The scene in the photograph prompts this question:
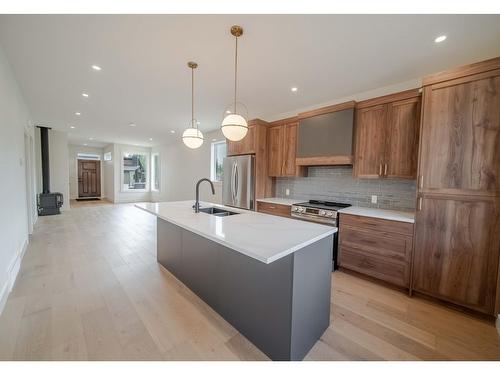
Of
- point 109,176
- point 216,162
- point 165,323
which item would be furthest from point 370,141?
point 109,176

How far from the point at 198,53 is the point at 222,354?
9.04ft

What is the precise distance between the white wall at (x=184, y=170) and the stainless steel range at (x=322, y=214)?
123 inches

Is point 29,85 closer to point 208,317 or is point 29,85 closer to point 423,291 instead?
point 208,317

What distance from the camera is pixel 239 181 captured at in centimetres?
404

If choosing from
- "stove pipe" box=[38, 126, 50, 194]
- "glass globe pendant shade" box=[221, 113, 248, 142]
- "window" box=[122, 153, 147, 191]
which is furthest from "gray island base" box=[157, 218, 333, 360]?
"window" box=[122, 153, 147, 191]

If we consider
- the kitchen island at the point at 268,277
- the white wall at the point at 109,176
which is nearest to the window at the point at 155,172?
the white wall at the point at 109,176

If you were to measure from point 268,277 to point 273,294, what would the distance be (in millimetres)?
111

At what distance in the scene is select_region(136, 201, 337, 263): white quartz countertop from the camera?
121cm

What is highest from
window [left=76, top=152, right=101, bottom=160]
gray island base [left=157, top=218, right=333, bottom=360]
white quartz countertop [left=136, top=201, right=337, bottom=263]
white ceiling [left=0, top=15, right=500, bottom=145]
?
white ceiling [left=0, top=15, right=500, bottom=145]

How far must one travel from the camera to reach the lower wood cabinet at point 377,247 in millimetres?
2264

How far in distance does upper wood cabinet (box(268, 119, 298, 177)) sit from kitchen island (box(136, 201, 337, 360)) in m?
1.87

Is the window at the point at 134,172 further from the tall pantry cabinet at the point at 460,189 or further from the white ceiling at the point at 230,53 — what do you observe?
the tall pantry cabinet at the point at 460,189

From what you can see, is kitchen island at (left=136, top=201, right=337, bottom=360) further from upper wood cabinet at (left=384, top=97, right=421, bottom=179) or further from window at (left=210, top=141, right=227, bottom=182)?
window at (left=210, top=141, right=227, bottom=182)

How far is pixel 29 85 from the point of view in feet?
10.4
